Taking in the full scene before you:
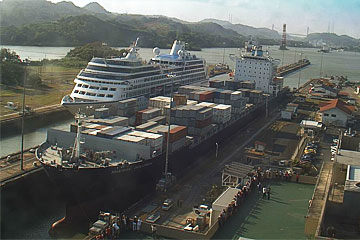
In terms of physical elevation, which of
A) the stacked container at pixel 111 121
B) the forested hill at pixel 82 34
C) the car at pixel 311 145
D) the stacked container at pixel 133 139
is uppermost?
the forested hill at pixel 82 34

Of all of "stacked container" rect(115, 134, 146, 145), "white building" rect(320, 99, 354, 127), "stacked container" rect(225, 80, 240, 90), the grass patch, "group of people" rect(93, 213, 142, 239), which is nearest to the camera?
"group of people" rect(93, 213, 142, 239)

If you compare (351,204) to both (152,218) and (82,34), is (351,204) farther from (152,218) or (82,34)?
(82,34)

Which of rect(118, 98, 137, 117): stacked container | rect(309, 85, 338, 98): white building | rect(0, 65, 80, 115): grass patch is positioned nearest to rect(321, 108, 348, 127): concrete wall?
rect(118, 98, 137, 117): stacked container

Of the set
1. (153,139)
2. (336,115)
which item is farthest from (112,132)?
(336,115)

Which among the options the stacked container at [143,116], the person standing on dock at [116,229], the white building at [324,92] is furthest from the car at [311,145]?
the white building at [324,92]

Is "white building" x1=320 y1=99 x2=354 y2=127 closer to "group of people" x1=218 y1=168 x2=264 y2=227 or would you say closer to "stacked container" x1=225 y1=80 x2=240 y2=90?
"stacked container" x1=225 y1=80 x2=240 y2=90

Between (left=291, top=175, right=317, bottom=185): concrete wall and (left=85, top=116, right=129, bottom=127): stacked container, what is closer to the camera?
(left=291, top=175, right=317, bottom=185): concrete wall

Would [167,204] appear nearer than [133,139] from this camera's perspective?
Yes

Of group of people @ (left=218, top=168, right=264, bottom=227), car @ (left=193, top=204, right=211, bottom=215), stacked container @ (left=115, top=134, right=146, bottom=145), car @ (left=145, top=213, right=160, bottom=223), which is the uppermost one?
stacked container @ (left=115, top=134, right=146, bottom=145)

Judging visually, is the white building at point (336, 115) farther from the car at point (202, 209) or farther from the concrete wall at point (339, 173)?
the car at point (202, 209)
